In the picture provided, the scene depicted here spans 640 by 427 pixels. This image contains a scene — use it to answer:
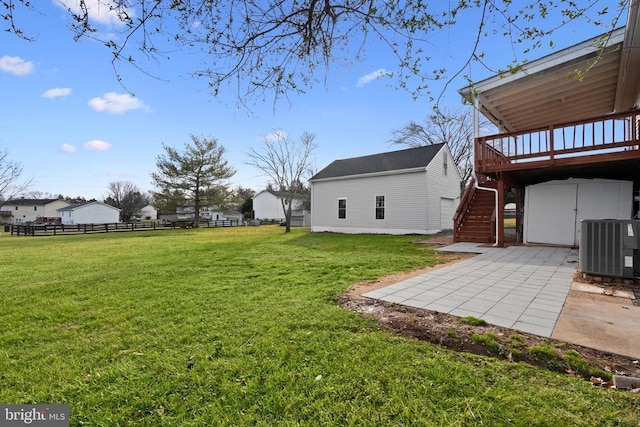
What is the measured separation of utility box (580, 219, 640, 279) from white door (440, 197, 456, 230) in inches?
430

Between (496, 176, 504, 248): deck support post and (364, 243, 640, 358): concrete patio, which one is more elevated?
(496, 176, 504, 248): deck support post

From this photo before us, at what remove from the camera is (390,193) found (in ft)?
51.6

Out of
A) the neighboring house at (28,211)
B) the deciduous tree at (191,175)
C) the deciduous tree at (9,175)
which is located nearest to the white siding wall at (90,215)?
the neighboring house at (28,211)

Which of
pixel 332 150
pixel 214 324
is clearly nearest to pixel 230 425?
pixel 214 324

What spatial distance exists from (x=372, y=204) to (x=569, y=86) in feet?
32.1

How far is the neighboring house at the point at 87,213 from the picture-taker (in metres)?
44.4

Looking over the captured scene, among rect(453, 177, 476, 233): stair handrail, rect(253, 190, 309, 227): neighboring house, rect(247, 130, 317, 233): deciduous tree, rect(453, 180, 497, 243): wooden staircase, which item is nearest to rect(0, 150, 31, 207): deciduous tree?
rect(247, 130, 317, 233): deciduous tree

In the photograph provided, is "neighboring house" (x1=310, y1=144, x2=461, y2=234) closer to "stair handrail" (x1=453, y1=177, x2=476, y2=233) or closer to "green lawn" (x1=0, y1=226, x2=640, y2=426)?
"stair handrail" (x1=453, y1=177, x2=476, y2=233)

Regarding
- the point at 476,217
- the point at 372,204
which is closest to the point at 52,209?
the point at 372,204

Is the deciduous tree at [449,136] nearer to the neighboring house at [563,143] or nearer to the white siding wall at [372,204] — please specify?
the white siding wall at [372,204]

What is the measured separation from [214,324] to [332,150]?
1770 centimetres

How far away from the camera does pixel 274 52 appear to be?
10.5 feet

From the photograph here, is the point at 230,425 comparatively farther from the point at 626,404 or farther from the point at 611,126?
the point at 611,126

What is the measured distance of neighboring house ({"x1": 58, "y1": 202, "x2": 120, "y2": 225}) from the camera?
146 feet
